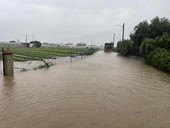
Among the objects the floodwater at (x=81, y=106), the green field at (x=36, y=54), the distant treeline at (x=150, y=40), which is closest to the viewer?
the floodwater at (x=81, y=106)

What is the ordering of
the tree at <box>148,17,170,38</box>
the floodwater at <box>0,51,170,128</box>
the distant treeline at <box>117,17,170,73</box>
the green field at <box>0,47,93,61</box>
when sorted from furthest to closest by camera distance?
1. the tree at <box>148,17,170,38</box>
2. the green field at <box>0,47,93,61</box>
3. the distant treeline at <box>117,17,170,73</box>
4. the floodwater at <box>0,51,170,128</box>

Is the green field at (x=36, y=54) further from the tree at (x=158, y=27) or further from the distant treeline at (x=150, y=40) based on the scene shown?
the tree at (x=158, y=27)

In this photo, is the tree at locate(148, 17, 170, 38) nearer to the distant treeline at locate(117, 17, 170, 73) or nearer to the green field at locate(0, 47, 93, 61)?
the distant treeline at locate(117, 17, 170, 73)

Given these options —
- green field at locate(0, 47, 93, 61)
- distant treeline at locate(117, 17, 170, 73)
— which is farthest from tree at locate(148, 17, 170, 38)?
green field at locate(0, 47, 93, 61)

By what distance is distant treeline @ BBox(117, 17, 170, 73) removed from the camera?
2909 cm

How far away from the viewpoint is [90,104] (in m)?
9.13

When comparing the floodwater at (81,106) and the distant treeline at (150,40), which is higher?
the distant treeline at (150,40)

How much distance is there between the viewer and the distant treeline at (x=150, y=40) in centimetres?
2909

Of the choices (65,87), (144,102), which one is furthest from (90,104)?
(65,87)

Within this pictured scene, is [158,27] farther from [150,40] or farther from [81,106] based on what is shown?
[81,106]

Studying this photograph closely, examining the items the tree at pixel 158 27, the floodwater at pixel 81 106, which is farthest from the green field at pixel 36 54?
the floodwater at pixel 81 106

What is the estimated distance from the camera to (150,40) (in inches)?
1265

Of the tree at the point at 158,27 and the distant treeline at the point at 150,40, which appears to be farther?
the tree at the point at 158,27

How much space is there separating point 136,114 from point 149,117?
17.2 inches
